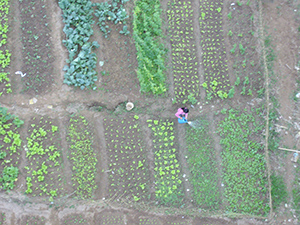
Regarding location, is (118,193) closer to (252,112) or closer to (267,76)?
(252,112)

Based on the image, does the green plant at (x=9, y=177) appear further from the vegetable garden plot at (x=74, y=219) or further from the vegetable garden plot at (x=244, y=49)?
the vegetable garden plot at (x=244, y=49)

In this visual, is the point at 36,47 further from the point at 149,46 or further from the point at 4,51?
the point at 149,46

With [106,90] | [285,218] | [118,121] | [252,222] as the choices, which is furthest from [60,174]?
[285,218]

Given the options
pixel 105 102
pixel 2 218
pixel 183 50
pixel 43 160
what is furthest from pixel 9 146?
pixel 183 50

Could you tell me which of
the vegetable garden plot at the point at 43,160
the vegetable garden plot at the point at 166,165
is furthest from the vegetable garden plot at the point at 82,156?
the vegetable garden plot at the point at 166,165

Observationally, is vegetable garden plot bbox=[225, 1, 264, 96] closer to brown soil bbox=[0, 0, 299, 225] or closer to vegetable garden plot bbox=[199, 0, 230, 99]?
brown soil bbox=[0, 0, 299, 225]

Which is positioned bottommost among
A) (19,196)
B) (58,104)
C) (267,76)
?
(19,196)
